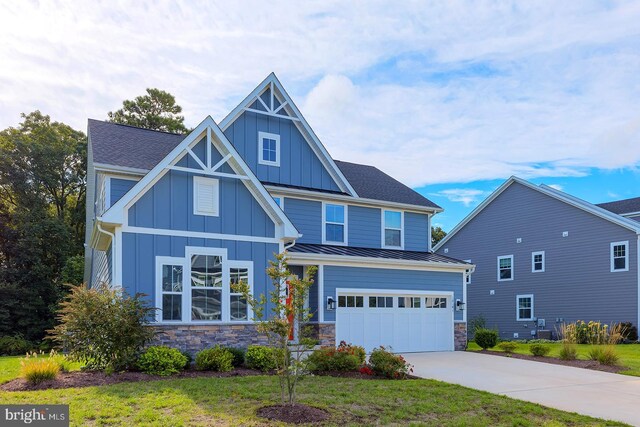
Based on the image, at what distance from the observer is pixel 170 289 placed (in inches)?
537

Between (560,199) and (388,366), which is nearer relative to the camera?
(388,366)

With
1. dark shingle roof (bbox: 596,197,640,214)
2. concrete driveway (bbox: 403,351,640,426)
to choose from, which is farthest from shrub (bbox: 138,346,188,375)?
dark shingle roof (bbox: 596,197,640,214)

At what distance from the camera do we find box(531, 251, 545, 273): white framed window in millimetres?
27344

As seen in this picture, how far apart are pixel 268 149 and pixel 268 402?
1134 cm

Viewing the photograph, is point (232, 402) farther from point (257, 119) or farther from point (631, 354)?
point (631, 354)

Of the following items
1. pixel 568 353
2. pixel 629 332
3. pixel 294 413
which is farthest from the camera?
pixel 629 332

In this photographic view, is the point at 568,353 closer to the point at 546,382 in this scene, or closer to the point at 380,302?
the point at 546,382

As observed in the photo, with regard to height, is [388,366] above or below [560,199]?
below

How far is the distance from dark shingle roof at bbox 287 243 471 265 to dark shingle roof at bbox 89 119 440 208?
77.1 inches

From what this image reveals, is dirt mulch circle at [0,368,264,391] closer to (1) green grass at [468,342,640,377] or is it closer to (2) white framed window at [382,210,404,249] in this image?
(1) green grass at [468,342,640,377]

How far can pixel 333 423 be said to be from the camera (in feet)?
26.0

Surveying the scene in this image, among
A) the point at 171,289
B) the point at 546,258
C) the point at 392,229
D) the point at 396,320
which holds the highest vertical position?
the point at 392,229

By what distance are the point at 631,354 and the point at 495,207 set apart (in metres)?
12.3

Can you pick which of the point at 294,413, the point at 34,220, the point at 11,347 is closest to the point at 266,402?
the point at 294,413
